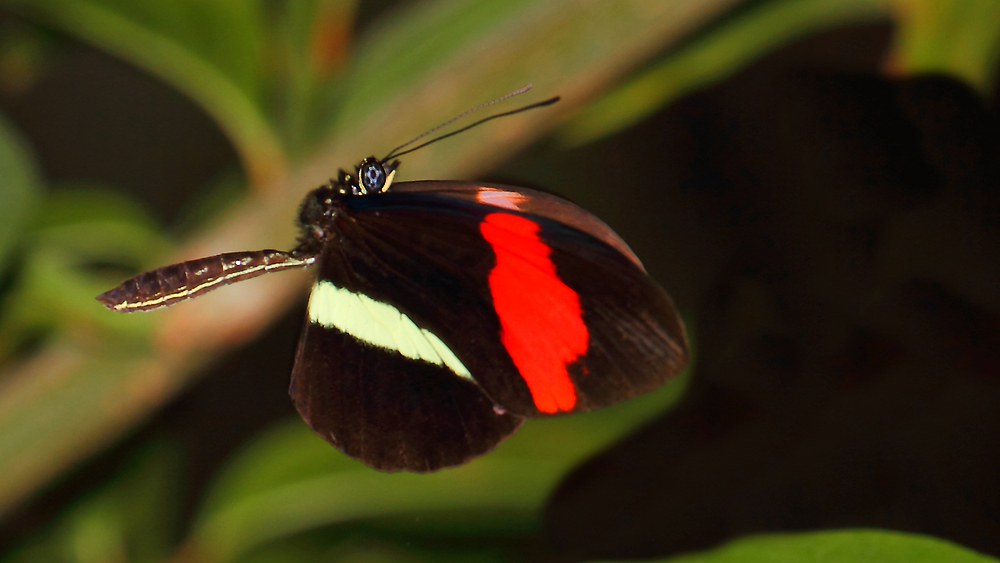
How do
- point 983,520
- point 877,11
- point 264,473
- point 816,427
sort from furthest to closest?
point 264,473
point 877,11
point 816,427
point 983,520

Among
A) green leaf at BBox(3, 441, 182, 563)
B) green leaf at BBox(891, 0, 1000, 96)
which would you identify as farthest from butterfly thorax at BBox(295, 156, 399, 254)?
green leaf at BBox(3, 441, 182, 563)

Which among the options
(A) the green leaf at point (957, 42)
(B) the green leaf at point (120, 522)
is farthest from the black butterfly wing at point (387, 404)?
(B) the green leaf at point (120, 522)

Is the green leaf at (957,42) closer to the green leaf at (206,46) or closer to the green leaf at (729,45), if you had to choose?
the green leaf at (729,45)

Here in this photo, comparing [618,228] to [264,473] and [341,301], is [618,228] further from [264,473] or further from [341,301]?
[264,473]

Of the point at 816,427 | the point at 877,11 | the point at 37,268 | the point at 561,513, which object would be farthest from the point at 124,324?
the point at 877,11

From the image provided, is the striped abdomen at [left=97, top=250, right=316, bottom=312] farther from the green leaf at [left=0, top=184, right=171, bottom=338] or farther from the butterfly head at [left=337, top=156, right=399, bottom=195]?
the green leaf at [left=0, top=184, right=171, bottom=338]

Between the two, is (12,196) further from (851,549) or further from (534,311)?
(851,549)

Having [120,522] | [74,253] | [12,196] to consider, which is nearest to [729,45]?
[12,196]
